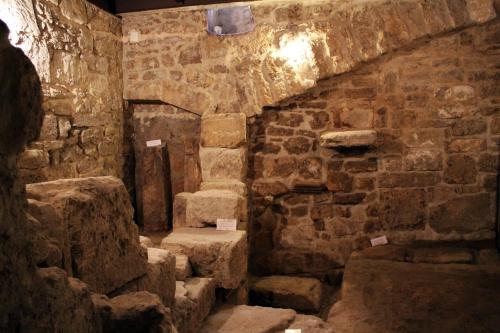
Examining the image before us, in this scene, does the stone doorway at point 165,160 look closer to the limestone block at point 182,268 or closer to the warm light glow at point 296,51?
the warm light glow at point 296,51

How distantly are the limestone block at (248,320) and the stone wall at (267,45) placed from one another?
71.4 inches

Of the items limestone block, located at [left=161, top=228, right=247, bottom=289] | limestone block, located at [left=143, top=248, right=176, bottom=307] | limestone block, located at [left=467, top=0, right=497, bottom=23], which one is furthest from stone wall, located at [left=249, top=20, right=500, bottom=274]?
limestone block, located at [left=143, top=248, right=176, bottom=307]

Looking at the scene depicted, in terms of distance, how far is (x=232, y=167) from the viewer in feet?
12.2

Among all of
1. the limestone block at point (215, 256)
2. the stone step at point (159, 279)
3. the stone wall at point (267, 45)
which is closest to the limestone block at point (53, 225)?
the stone step at point (159, 279)

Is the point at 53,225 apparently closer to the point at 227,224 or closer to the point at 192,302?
the point at 192,302

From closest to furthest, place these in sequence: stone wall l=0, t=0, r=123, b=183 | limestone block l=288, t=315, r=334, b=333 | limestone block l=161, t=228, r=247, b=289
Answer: limestone block l=288, t=315, r=334, b=333 < limestone block l=161, t=228, r=247, b=289 < stone wall l=0, t=0, r=123, b=183

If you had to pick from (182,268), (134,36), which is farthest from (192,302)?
(134,36)

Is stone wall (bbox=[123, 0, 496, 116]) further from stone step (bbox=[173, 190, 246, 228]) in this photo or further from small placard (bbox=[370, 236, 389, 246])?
small placard (bbox=[370, 236, 389, 246])

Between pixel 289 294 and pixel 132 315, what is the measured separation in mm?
2471

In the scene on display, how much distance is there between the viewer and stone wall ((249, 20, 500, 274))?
12.1 feet

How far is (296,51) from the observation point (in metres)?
3.71

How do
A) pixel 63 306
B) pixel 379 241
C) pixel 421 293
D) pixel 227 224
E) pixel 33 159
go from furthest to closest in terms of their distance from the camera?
pixel 379 241
pixel 227 224
pixel 33 159
pixel 421 293
pixel 63 306

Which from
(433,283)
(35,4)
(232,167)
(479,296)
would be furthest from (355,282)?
(35,4)

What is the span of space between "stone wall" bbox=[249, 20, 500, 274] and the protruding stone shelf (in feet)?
0.59
